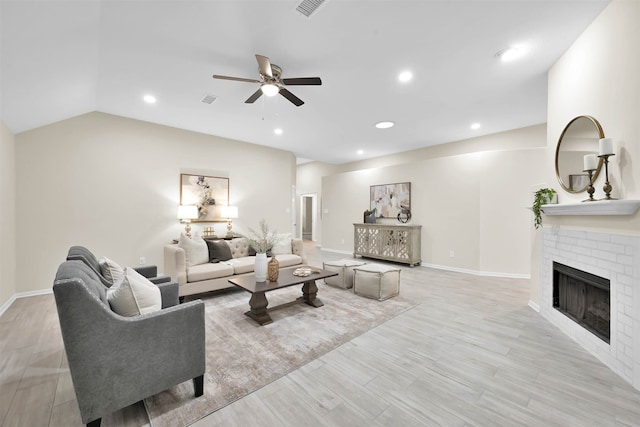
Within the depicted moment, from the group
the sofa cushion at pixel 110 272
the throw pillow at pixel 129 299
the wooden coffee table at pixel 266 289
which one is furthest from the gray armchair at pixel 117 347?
the wooden coffee table at pixel 266 289

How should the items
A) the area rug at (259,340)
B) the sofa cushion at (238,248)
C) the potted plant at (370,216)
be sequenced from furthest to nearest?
the potted plant at (370,216)
the sofa cushion at (238,248)
the area rug at (259,340)

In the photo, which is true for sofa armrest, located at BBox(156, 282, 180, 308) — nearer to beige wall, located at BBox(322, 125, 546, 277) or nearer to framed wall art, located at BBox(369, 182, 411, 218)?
beige wall, located at BBox(322, 125, 546, 277)

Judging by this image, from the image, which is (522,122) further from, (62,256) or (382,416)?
(62,256)

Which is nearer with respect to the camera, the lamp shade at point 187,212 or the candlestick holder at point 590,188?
the candlestick holder at point 590,188

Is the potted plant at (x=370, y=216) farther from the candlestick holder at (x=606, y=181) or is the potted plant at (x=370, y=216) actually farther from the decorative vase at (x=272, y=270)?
the candlestick holder at (x=606, y=181)

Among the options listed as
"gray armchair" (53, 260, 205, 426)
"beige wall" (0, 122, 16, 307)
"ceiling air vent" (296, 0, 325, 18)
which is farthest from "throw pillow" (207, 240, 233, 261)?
"ceiling air vent" (296, 0, 325, 18)

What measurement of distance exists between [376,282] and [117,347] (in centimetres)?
292

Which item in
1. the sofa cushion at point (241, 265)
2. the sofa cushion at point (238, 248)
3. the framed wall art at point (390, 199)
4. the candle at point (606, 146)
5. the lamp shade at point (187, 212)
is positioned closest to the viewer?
the candle at point (606, 146)

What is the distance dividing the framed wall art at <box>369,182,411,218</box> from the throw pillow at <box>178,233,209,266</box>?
454 centimetres

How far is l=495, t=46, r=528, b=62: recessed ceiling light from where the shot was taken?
8.57 feet

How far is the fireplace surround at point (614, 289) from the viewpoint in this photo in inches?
72.6

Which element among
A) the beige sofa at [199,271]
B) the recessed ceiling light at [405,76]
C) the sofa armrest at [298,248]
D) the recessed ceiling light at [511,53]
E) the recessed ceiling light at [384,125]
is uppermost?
the recessed ceiling light at [511,53]

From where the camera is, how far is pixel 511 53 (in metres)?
2.69

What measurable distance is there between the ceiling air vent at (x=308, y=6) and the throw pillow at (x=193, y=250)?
329cm
